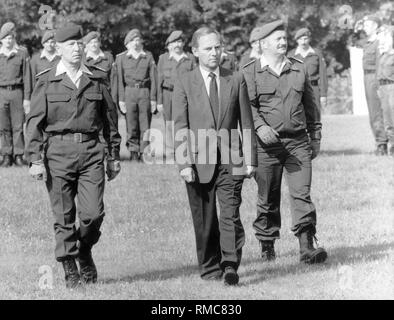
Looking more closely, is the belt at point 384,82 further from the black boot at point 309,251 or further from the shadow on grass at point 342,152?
the black boot at point 309,251

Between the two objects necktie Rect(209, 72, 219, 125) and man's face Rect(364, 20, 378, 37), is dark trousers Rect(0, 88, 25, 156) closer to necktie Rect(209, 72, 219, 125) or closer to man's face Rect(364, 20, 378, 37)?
man's face Rect(364, 20, 378, 37)

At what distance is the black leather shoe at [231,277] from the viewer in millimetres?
9938

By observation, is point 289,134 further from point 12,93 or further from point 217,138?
point 12,93

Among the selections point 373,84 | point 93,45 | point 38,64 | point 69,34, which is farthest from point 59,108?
point 373,84

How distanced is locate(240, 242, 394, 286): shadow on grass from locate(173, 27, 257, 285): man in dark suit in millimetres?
578

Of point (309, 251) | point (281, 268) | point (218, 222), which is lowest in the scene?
point (281, 268)

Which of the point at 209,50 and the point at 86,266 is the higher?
the point at 209,50

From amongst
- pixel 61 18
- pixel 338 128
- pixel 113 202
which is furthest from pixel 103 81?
pixel 61 18

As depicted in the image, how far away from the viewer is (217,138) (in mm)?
10109

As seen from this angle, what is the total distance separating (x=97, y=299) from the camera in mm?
9453

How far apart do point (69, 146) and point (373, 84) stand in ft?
39.3

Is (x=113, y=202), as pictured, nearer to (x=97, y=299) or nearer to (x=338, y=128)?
(x=97, y=299)

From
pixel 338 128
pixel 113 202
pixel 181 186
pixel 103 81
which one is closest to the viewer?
pixel 103 81

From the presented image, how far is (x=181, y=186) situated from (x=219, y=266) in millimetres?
6529
